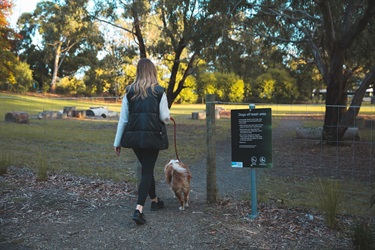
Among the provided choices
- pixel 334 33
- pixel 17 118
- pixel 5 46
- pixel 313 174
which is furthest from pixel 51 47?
pixel 313 174

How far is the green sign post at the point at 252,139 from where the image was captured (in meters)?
4.46

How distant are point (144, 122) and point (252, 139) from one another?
1.33 m

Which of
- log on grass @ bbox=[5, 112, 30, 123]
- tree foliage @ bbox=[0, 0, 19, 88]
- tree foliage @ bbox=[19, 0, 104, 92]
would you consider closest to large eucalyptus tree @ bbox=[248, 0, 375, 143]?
tree foliage @ bbox=[0, 0, 19, 88]

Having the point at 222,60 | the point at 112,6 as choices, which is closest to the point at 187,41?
the point at 222,60

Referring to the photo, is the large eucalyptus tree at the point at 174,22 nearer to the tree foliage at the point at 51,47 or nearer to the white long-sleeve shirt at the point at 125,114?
the white long-sleeve shirt at the point at 125,114

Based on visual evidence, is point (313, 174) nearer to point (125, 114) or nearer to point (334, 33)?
point (125, 114)

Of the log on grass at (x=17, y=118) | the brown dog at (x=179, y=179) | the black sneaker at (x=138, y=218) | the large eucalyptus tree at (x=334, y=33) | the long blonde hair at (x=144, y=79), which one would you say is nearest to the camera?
the black sneaker at (x=138, y=218)

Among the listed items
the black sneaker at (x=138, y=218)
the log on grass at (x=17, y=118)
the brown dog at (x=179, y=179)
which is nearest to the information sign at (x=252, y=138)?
the brown dog at (x=179, y=179)

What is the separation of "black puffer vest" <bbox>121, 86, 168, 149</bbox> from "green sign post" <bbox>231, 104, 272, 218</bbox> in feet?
3.17

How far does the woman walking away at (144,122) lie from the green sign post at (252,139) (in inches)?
36.0

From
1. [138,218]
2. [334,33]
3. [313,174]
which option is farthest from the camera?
[334,33]

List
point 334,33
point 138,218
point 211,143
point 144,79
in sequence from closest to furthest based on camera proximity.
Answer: point 138,218
point 144,79
point 211,143
point 334,33

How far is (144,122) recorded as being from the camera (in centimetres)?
428

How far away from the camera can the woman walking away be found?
428 centimetres
